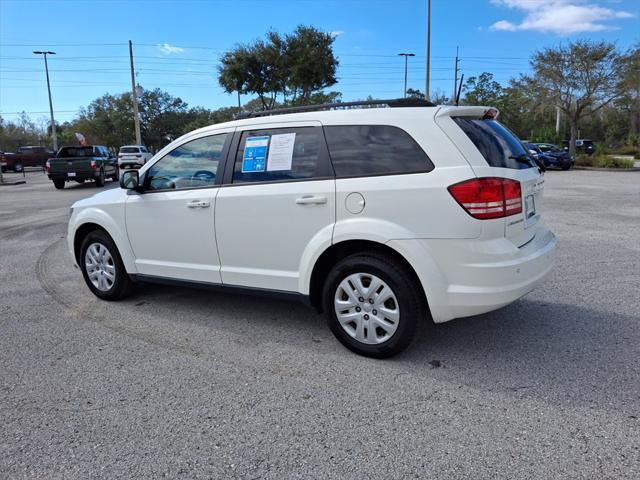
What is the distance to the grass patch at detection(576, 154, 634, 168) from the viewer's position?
1102 inches

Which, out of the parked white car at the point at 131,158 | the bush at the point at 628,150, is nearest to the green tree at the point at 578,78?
the bush at the point at 628,150

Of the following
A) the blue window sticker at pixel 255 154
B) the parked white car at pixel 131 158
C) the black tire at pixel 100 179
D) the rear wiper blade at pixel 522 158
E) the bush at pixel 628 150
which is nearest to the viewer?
the rear wiper blade at pixel 522 158

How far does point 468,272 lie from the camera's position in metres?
3.30

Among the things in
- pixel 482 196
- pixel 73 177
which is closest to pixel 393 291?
pixel 482 196

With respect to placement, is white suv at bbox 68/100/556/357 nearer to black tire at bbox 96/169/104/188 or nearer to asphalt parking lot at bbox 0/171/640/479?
asphalt parking lot at bbox 0/171/640/479

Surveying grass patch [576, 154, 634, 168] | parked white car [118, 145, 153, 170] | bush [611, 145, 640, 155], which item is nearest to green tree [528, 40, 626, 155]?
grass patch [576, 154, 634, 168]

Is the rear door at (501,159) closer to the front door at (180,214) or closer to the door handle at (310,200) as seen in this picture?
the door handle at (310,200)

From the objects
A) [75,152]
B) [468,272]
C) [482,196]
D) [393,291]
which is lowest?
[393,291]

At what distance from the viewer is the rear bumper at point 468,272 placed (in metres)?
3.28

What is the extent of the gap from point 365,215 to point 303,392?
4.23ft

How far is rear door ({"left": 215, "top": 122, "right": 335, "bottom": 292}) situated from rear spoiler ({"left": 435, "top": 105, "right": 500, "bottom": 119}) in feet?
2.98

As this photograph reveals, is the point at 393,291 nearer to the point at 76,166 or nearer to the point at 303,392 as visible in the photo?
the point at 303,392

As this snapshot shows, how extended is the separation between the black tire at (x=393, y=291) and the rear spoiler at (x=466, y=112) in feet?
3.61

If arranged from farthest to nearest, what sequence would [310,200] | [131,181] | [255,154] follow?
[131,181] < [255,154] < [310,200]
